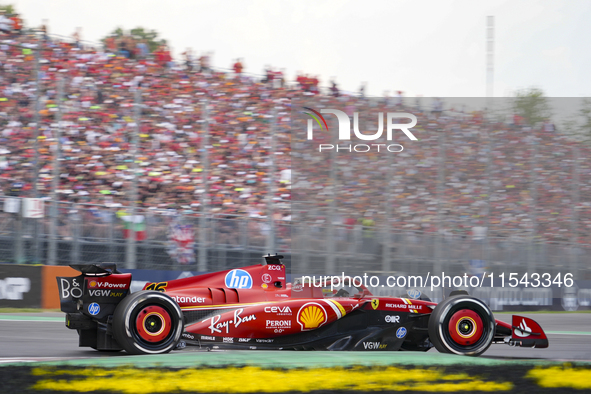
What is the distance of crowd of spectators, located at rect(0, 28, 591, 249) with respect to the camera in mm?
13258

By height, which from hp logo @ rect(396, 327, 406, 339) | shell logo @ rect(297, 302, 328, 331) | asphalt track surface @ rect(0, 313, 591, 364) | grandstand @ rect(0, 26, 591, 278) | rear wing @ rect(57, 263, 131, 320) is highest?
grandstand @ rect(0, 26, 591, 278)

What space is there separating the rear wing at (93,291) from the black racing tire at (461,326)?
289 centimetres

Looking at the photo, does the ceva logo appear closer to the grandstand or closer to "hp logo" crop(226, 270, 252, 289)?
the grandstand

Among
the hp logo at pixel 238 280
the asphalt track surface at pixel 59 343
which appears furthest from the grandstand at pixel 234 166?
the hp logo at pixel 238 280

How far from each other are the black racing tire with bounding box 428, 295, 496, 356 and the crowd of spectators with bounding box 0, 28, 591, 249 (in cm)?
523

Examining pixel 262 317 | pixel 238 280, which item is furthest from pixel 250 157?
pixel 262 317

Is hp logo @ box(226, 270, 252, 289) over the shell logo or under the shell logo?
over

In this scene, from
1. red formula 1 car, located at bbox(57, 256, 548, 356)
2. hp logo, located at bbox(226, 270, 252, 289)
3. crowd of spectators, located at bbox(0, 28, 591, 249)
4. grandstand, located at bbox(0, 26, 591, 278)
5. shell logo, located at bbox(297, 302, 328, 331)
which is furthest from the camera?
crowd of spectators, located at bbox(0, 28, 591, 249)

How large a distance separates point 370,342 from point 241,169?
9.27 meters

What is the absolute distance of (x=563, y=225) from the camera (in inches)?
607

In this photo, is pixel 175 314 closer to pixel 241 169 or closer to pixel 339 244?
pixel 339 244

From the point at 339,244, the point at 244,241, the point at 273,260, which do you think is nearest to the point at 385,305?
the point at 273,260

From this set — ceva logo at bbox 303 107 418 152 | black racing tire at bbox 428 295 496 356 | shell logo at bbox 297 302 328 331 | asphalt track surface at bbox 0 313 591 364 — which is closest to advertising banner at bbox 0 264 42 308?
asphalt track surface at bbox 0 313 591 364

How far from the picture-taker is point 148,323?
6.02m
